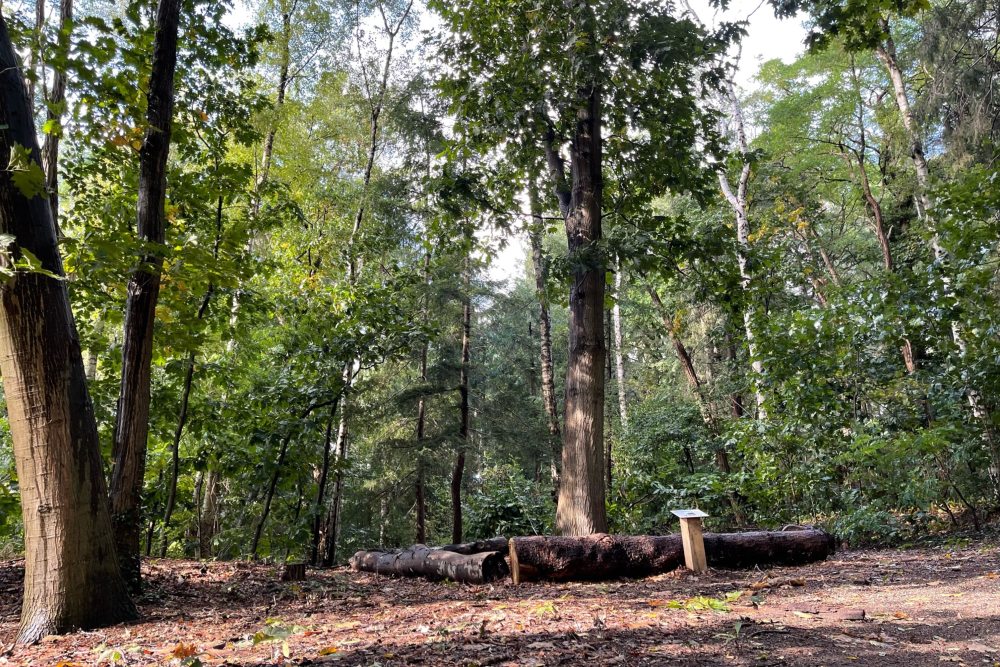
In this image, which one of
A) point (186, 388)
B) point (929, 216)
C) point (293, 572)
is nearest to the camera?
point (293, 572)

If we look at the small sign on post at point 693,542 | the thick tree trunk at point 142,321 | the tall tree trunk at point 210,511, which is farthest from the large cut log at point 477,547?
the tall tree trunk at point 210,511

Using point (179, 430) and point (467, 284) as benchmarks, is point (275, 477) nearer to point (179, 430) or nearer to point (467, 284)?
point (179, 430)

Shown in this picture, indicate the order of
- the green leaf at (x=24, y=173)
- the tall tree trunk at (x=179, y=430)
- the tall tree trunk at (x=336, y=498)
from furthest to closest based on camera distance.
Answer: the tall tree trunk at (x=336, y=498)
the tall tree trunk at (x=179, y=430)
the green leaf at (x=24, y=173)

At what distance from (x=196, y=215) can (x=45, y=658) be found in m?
5.53

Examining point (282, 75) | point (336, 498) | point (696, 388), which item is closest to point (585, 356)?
point (336, 498)

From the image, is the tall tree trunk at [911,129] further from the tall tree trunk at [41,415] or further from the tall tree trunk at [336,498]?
the tall tree trunk at [41,415]

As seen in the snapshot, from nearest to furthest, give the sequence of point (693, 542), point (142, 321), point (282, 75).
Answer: point (142, 321)
point (693, 542)
point (282, 75)

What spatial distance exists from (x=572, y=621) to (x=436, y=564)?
3.41 meters

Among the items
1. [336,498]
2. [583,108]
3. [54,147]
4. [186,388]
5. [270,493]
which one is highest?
[583,108]

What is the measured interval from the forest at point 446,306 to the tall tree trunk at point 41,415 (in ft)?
0.06

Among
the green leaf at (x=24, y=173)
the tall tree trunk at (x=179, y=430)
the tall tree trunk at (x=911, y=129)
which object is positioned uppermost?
the tall tree trunk at (x=911, y=129)

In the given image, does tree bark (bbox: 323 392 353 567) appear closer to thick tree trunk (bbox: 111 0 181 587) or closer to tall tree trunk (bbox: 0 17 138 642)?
thick tree trunk (bbox: 111 0 181 587)

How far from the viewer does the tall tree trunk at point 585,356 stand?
771cm

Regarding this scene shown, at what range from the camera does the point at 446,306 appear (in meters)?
14.5
